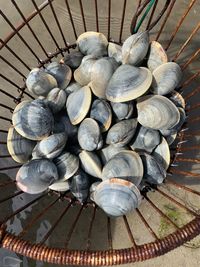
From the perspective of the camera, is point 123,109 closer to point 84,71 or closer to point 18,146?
point 84,71

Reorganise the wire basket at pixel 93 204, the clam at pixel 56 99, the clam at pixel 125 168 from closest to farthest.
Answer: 1. the wire basket at pixel 93 204
2. the clam at pixel 125 168
3. the clam at pixel 56 99

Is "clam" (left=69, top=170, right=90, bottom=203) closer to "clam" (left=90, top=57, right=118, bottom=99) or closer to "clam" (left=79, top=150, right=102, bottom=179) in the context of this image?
"clam" (left=79, top=150, right=102, bottom=179)

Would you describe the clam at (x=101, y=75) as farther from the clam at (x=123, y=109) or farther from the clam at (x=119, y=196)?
the clam at (x=119, y=196)

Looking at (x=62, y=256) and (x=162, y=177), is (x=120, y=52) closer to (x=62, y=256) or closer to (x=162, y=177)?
(x=162, y=177)

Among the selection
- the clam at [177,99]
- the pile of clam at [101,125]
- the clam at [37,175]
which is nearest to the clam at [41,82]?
the pile of clam at [101,125]

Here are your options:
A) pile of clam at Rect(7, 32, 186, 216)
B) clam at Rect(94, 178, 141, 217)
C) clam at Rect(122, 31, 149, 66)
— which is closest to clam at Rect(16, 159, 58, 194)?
pile of clam at Rect(7, 32, 186, 216)
